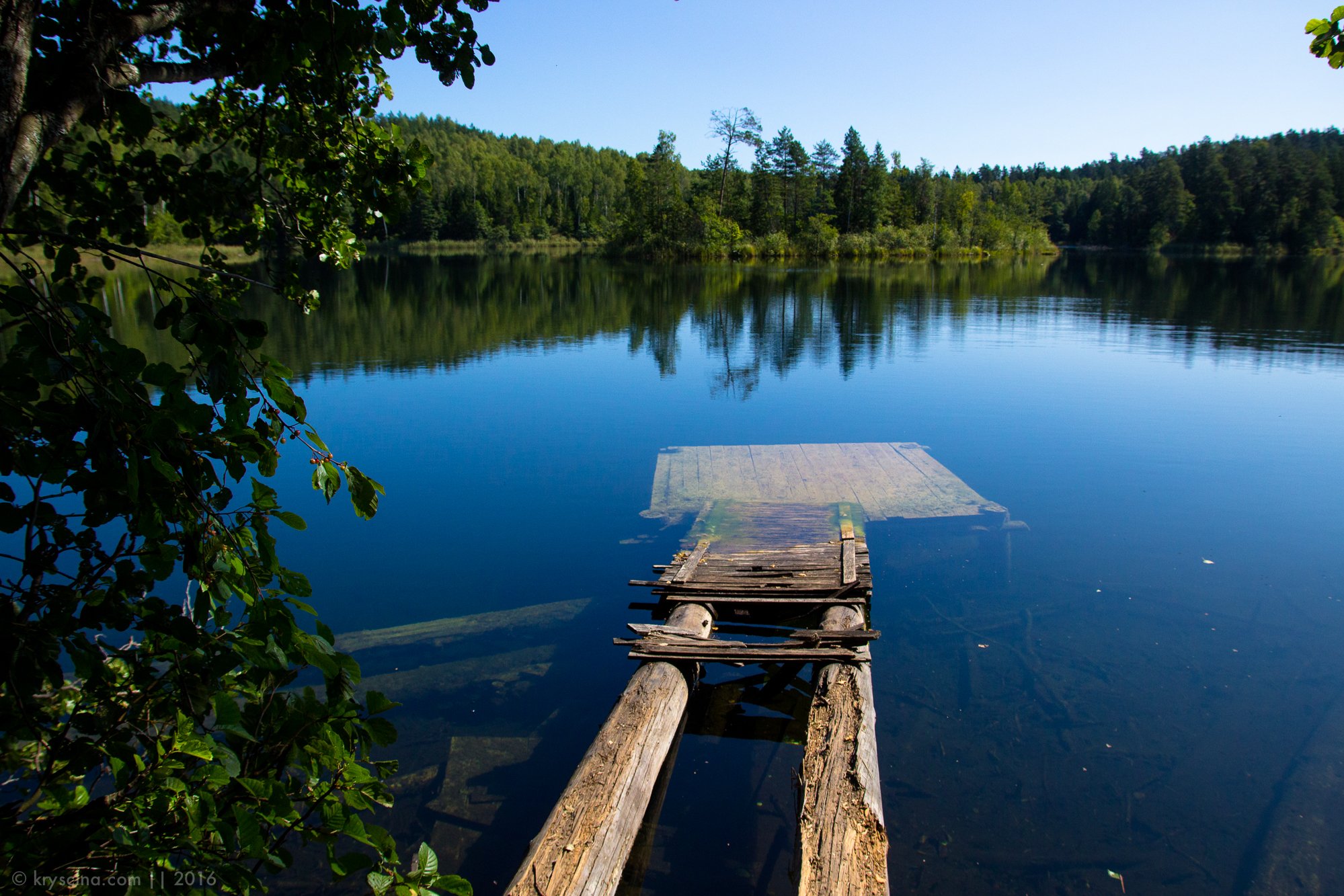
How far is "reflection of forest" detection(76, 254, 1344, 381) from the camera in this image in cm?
2291

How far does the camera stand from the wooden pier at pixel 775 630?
3.63m

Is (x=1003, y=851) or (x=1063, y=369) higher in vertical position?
(x=1063, y=369)

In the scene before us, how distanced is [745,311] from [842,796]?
29.5 meters

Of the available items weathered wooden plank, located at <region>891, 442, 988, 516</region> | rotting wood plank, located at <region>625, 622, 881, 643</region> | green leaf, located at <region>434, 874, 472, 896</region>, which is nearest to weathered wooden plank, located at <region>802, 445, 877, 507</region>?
weathered wooden plank, located at <region>891, 442, 988, 516</region>

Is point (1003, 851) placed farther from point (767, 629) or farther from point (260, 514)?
point (260, 514)

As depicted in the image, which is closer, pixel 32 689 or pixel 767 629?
pixel 32 689

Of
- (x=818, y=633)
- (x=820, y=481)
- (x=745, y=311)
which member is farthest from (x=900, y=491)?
(x=745, y=311)

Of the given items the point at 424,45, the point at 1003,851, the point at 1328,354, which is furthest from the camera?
the point at 1328,354

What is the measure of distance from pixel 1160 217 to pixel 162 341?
115 m

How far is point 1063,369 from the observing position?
19828mm

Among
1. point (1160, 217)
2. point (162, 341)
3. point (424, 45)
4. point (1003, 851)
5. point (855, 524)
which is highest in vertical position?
point (1160, 217)

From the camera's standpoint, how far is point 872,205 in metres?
77.7

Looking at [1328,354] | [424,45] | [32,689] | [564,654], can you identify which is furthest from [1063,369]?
[32,689]

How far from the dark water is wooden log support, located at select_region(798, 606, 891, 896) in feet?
2.26
